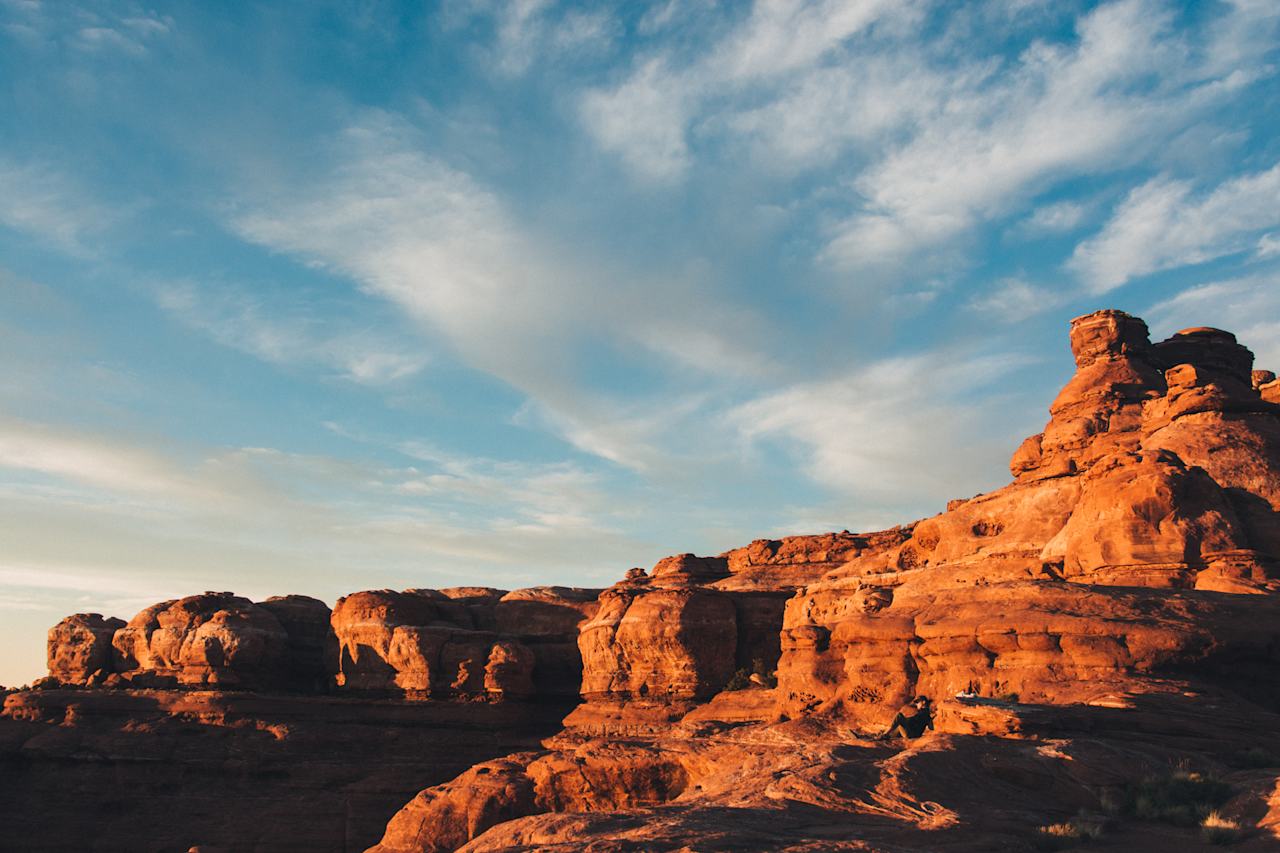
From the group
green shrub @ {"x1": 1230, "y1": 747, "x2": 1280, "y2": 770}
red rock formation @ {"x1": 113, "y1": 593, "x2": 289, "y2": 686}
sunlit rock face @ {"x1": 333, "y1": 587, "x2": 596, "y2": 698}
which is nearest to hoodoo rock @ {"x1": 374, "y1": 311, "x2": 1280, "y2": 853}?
green shrub @ {"x1": 1230, "y1": 747, "x2": 1280, "y2": 770}

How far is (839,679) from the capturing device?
32.3m

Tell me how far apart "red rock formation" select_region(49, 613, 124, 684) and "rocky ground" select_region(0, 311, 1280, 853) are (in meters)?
0.13

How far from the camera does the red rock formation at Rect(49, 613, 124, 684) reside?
5597cm

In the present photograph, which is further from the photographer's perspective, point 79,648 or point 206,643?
point 79,648

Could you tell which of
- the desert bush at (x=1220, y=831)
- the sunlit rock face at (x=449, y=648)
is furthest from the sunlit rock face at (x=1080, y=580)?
the sunlit rock face at (x=449, y=648)

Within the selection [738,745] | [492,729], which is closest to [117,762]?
[492,729]

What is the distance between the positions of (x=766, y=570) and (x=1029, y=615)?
35.0 meters

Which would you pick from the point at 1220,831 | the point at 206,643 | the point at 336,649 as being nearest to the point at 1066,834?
the point at 1220,831

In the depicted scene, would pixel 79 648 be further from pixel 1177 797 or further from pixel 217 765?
pixel 1177 797

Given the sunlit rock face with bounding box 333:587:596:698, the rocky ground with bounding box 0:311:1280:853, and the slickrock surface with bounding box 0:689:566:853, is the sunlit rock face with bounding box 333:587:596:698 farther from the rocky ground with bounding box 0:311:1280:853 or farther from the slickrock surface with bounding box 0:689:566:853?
the slickrock surface with bounding box 0:689:566:853

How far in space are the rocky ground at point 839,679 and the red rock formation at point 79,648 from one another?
133 millimetres

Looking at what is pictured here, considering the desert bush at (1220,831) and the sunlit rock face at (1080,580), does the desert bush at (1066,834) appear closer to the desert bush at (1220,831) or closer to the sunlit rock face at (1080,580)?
the desert bush at (1220,831)

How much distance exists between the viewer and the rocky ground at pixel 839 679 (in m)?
16.7

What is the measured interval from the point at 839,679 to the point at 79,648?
4266 cm
